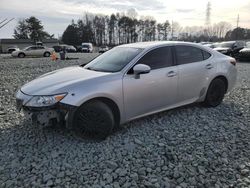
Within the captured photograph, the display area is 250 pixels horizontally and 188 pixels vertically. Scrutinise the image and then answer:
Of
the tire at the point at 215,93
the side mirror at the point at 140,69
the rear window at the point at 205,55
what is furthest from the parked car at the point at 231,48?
the side mirror at the point at 140,69

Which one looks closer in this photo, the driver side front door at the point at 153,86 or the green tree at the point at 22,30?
the driver side front door at the point at 153,86

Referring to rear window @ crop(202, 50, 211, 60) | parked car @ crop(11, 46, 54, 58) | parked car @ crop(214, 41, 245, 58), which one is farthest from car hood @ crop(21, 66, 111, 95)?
parked car @ crop(11, 46, 54, 58)

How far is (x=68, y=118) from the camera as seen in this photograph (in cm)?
339

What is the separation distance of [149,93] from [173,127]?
733mm

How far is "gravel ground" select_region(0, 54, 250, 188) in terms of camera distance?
9.27 ft

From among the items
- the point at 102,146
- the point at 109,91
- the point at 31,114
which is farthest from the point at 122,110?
the point at 31,114

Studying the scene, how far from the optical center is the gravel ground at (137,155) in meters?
2.83

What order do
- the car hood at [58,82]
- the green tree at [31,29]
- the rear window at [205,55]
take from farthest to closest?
the green tree at [31,29], the rear window at [205,55], the car hood at [58,82]

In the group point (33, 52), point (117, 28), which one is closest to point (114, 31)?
point (117, 28)

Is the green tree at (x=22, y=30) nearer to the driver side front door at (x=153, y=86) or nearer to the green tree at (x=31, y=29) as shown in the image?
the green tree at (x=31, y=29)

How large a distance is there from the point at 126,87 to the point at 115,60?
2.45 ft

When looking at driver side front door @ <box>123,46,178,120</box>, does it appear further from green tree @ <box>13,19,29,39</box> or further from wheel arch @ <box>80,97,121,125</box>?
green tree @ <box>13,19,29,39</box>

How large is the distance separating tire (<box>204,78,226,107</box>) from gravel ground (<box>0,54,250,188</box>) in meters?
0.56

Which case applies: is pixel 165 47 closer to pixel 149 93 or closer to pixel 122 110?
pixel 149 93
